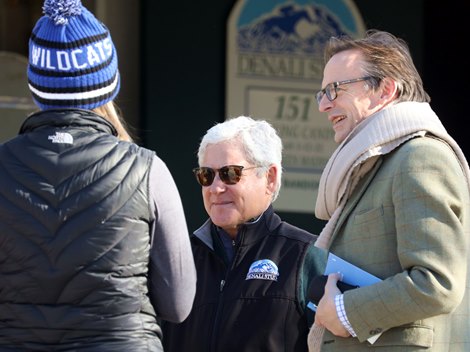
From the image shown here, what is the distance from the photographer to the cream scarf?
322 cm

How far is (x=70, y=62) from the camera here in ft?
9.23

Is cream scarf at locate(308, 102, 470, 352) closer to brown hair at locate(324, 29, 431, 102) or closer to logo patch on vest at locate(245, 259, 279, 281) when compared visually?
brown hair at locate(324, 29, 431, 102)

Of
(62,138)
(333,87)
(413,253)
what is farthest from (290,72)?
(62,138)

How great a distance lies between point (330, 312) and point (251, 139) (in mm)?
1158

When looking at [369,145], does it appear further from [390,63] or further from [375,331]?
[375,331]

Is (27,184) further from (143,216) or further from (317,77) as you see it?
(317,77)

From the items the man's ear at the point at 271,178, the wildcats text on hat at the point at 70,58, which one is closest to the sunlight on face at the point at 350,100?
the man's ear at the point at 271,178

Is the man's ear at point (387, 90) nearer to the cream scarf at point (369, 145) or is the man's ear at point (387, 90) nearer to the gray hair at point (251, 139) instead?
the cream scarf at point (369, 145)

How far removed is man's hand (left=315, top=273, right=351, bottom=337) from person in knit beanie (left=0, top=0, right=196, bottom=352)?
50 centimetres

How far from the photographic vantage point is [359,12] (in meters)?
7.26

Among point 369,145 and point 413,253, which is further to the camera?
point 369,145

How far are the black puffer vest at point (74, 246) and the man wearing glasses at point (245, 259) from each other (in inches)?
43.0

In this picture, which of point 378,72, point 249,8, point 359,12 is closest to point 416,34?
point 359,12

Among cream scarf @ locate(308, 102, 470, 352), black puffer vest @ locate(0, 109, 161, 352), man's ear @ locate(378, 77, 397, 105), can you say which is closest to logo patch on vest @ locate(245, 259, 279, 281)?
cream scarf @ locate(308, 102, 470, 352)
